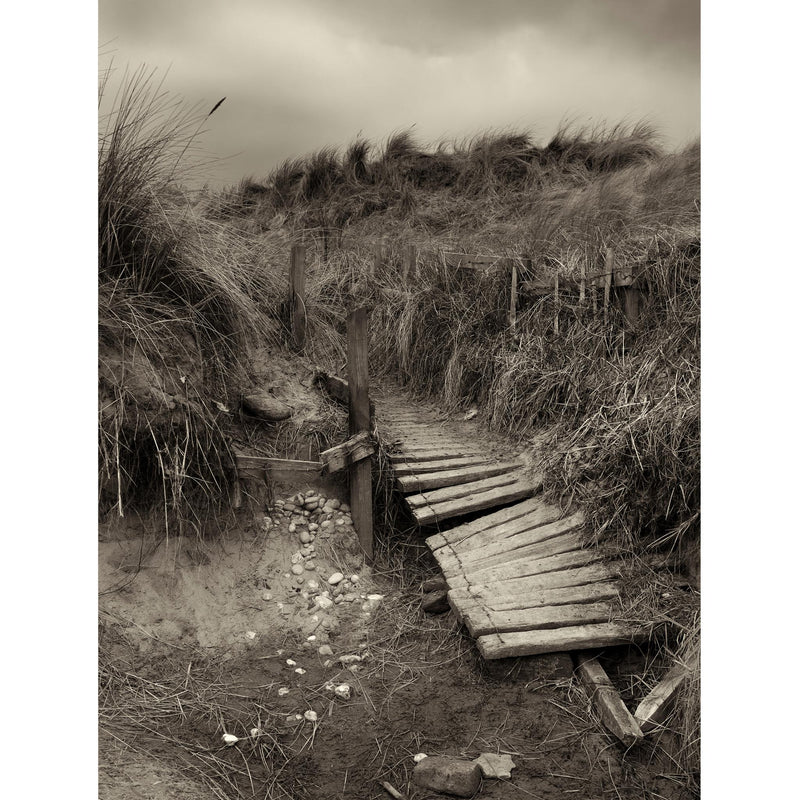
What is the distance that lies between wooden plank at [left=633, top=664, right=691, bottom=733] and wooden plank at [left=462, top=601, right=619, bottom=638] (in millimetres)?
486

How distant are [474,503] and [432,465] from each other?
0.57 metres

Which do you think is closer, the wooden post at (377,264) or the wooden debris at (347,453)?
the wooden debris at (347,453)

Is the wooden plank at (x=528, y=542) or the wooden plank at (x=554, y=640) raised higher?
the wooden plank at (x=528, y=542)

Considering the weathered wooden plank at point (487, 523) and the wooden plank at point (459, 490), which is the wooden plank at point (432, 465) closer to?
the wooden plank at point (459, 490)

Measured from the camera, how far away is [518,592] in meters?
3.86

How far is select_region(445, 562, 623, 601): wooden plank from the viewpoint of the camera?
152 inches

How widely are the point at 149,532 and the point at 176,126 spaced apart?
2.64 m

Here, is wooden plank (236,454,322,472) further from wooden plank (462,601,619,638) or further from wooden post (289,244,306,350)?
wooden plank (462,601,619,638)

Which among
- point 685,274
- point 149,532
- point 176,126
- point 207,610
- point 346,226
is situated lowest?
point 207,610

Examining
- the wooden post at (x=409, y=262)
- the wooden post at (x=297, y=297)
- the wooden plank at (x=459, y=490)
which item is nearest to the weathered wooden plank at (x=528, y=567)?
the wooden plank at (x=459, y=490)

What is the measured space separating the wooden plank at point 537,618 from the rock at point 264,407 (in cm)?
218

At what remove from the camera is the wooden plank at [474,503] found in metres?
4.63

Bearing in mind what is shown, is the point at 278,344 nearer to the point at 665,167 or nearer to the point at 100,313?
the point at 100,313
